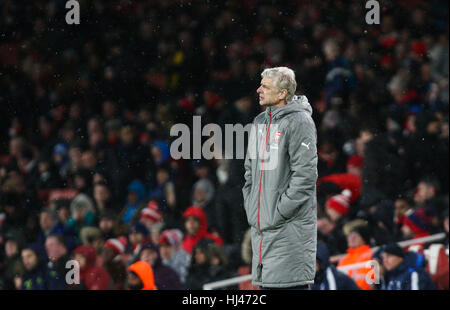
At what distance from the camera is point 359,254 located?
6215mm

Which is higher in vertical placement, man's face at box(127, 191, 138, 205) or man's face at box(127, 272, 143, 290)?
man's face at box(127, 191, 138, 205)

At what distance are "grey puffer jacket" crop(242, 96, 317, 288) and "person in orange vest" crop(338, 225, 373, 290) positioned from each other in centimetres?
229

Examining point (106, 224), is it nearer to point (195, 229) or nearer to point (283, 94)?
point (195, 229)

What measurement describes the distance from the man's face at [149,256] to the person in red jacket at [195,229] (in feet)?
1.17

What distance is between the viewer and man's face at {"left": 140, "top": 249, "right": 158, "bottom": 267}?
658cm

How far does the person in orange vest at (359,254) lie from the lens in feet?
19.7

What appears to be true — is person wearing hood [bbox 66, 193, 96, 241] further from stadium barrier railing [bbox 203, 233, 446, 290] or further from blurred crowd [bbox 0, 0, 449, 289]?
stadium barrier railing [bbox 203, 233, 446, 290]

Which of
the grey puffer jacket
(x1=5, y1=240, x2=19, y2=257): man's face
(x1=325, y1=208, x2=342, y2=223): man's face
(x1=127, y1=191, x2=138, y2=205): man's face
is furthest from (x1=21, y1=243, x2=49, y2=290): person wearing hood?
the grey puffer jacket

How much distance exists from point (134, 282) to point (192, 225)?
2.93 ft

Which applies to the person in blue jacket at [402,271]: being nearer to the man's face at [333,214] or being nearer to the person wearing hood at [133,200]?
the man's face at [333,214]

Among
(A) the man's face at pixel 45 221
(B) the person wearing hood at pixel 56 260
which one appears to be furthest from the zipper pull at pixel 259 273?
(A) the man's face at pixel 45 221
